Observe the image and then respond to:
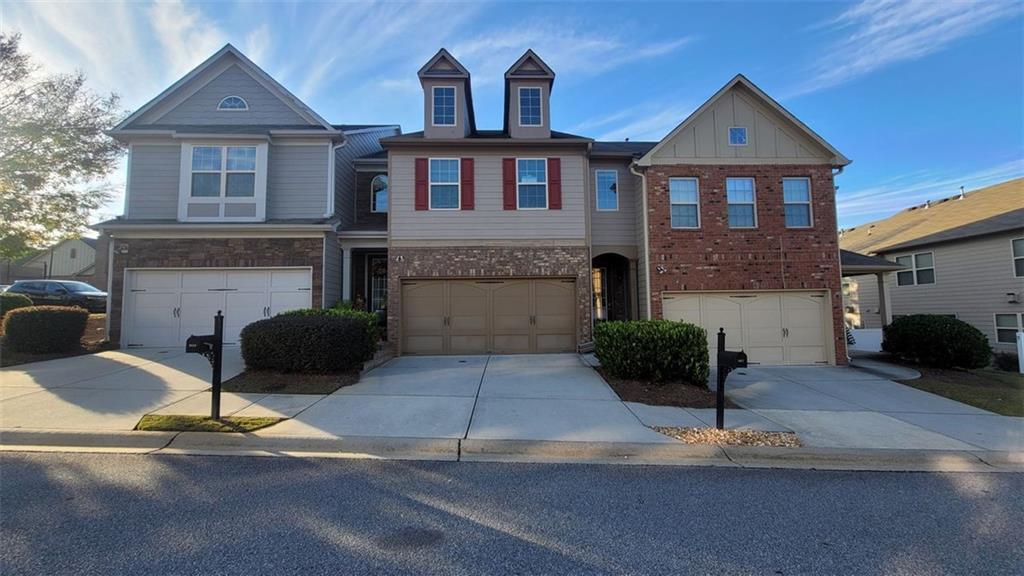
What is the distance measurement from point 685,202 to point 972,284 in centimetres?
1348

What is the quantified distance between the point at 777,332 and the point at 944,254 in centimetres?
1193

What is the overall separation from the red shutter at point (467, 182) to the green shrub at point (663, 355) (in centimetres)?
589

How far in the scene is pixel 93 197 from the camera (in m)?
14.1

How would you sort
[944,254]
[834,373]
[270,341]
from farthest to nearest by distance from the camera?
[944,254]
[834,373]
[270,341]

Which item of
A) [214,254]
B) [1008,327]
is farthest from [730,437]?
[1008,327]

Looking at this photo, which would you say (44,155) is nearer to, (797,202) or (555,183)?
(555,183)

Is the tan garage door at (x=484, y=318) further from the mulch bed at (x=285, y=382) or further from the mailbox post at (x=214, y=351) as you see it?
the mailbox post at (x=214, y=351)

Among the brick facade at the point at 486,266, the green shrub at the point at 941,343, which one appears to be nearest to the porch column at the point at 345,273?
the brick facade at the point at 486,266

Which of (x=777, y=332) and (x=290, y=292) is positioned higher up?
(x=290, y=292)

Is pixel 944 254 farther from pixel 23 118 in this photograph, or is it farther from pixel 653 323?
pixel 23 118

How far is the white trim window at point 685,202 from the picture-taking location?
12133mm

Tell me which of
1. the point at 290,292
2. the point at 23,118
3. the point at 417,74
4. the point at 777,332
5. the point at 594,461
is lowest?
the point at 594,461

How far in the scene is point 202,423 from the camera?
5.58m

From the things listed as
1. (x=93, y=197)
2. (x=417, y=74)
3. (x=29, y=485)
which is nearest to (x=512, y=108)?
(x=417, y=74)
